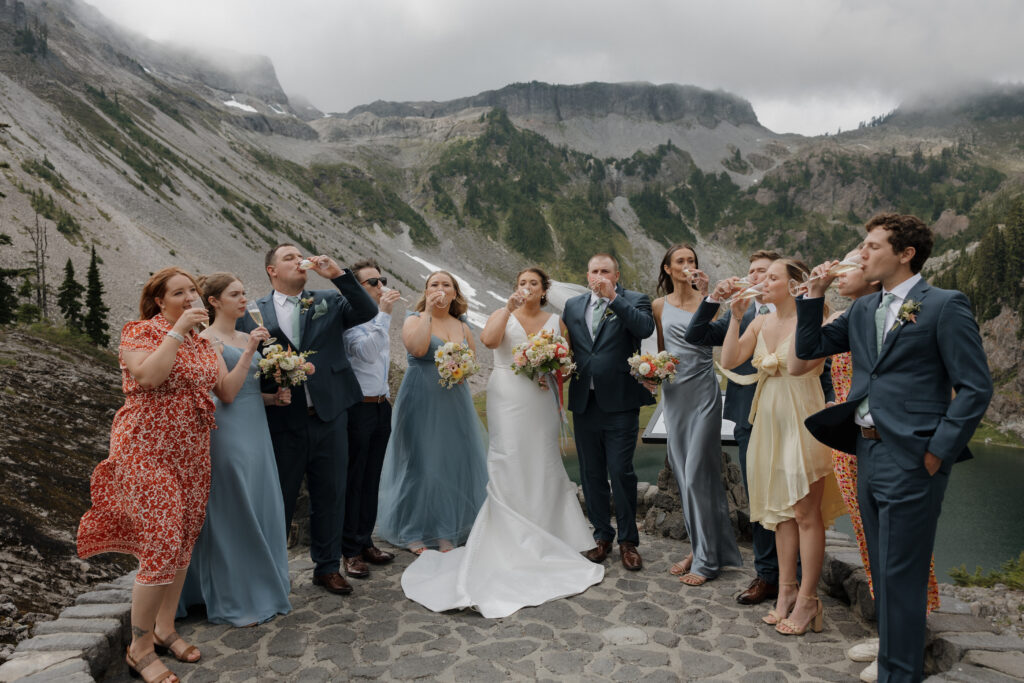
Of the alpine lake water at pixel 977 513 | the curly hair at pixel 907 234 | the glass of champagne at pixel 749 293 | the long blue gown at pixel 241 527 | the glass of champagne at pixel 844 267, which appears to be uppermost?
the curly hair at pixel 907 234

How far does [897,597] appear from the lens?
3.28 meters

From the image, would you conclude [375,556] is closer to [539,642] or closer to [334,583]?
[334,583]

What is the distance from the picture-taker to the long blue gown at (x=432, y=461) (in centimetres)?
615

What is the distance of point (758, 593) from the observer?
4969 millimetres

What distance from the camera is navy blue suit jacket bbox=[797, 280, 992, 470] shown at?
3002 mm

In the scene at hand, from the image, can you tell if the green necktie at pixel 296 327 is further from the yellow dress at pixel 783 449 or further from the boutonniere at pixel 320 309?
the yellow dress at pixel 783 449

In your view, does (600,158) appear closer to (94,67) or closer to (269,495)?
(94,67)

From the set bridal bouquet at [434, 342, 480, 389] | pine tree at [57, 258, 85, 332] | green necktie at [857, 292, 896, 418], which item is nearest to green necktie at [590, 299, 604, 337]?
bridal bouquet at [434, 342, 480, 389]

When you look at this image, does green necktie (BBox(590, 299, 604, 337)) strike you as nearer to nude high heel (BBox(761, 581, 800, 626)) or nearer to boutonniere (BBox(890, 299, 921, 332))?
nude high heel (BBox(761, 581, 800, 626))

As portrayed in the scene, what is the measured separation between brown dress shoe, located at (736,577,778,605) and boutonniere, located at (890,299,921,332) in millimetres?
2611

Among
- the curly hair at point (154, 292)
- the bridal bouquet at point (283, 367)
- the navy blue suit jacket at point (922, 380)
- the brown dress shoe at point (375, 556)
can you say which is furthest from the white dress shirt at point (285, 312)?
the navy blue suit jacket at point (922, 380)

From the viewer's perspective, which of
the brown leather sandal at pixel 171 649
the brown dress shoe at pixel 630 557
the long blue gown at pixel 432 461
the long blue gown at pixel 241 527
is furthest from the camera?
the long blue gown at pixel 432 461

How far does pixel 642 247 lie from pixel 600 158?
43.7 m

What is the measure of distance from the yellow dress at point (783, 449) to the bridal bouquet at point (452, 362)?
2484 millimetres
